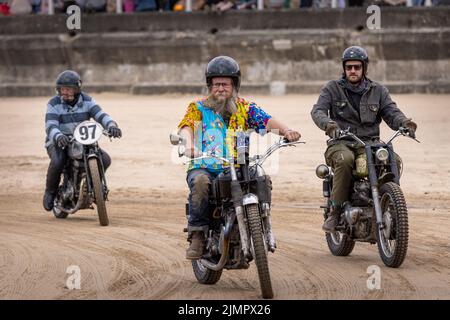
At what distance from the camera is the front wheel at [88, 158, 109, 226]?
13.4m

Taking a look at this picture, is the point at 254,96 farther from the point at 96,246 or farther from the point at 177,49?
the point at 96,246

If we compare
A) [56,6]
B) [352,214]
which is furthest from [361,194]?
[56,6]

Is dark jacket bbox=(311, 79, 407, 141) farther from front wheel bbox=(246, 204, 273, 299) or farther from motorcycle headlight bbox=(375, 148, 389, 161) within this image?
front wheel bbox=(246, 204, 273, 299)

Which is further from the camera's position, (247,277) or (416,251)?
(416,251)

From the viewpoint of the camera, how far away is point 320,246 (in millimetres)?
11812

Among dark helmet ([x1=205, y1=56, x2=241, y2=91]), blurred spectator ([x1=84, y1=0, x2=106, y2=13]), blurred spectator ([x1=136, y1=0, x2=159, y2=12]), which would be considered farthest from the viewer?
blurred spectator ([x1=84, y1=0, x2=106, y2=13])

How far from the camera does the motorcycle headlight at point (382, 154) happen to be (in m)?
10.5

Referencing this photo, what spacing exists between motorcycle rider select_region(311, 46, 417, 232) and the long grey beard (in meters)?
1.33

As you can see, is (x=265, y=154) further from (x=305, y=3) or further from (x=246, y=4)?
(x=246, y=4)

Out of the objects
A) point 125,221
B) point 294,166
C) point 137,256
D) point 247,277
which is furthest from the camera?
point 294,166

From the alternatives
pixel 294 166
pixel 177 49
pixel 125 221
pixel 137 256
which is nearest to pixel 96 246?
pixel 137 256

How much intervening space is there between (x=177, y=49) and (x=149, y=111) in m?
1.83

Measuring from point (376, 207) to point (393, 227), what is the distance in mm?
246

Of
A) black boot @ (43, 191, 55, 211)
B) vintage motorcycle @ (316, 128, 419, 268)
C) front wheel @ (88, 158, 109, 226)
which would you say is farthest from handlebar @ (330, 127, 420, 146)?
black boot @ (43, 191, 55, 211)
